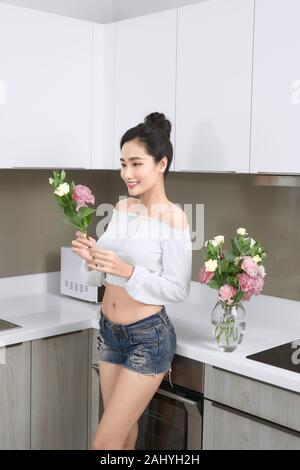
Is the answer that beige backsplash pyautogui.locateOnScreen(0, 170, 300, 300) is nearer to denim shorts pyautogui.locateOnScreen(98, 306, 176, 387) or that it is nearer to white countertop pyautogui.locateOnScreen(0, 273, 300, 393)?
white countertop pyautogui.locateOnScreen(0, 273, 300, 393)

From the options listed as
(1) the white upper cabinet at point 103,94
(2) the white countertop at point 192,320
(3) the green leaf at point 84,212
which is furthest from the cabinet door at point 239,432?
(1) the white upper cabinet at point 103,94

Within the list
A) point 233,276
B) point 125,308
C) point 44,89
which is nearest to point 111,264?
point 125,308

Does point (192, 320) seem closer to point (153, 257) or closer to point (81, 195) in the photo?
point (153, 257)

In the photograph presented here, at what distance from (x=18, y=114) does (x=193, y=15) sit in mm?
839

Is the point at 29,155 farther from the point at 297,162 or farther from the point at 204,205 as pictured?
the point at 297,162

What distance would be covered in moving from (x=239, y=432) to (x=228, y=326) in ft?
1.24

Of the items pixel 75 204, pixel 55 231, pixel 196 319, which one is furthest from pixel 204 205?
pixel 75 204

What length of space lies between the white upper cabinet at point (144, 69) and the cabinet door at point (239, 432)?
1.06m

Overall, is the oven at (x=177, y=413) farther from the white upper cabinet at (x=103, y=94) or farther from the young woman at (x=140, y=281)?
the white upper cabinet at (x=103, y=94)

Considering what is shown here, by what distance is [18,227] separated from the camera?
3.25m

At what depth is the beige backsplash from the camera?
281cm

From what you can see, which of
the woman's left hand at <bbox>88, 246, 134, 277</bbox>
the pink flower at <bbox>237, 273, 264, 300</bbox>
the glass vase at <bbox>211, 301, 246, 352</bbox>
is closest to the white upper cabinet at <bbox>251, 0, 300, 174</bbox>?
the pink flower at <bbox>237, 273, 264, 300</bbox>

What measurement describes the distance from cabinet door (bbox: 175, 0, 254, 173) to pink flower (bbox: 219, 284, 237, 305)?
1.60ft

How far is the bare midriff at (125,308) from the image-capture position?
7.64ft
